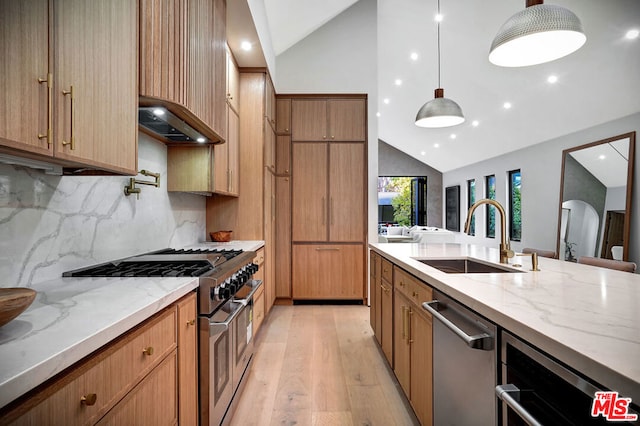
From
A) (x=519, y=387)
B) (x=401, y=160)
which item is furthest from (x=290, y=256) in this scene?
(x=401, y=160)

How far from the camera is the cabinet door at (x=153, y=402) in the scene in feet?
2.94

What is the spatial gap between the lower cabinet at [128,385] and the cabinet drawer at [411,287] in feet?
3.59

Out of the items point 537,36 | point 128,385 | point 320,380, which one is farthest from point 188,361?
point 537,36

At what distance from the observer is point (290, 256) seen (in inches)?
167

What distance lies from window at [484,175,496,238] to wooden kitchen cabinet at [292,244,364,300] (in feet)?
18.1

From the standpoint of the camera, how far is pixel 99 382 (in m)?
0.81

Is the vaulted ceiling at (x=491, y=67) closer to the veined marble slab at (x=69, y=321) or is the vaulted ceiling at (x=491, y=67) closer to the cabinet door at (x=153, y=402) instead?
the veined marble slab at (x=69, y=321)

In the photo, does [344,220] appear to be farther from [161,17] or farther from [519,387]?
[519,387]

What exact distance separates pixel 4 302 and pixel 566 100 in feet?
20.1

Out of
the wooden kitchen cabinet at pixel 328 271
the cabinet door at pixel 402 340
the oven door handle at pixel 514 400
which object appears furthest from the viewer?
the wooden kitchen cabinet at pixel 328 271

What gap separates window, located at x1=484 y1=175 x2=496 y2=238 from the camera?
8141 mm

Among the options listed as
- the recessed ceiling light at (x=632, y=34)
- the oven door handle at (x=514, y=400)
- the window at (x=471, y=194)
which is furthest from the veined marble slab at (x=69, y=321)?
the window at (x=471, y=194)

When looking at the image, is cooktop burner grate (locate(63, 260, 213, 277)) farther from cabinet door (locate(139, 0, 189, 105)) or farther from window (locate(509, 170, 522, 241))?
window (locate(509, 170, 522, 241))

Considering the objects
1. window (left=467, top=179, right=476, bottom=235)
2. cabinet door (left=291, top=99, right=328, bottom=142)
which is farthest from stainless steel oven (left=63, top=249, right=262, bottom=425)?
window (left=467, top=179, right=476, bottom=235)
